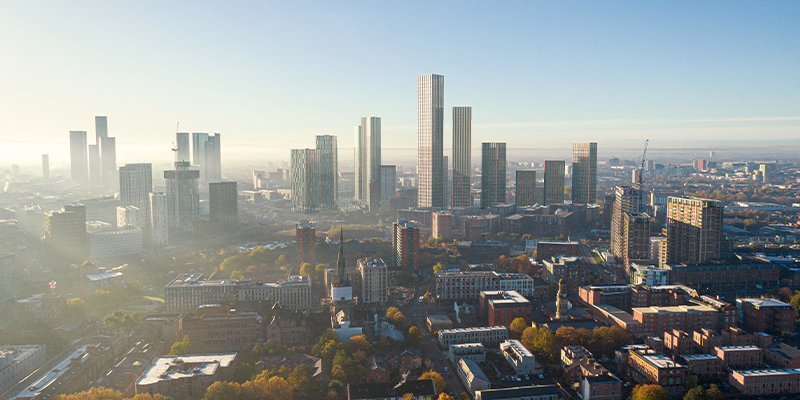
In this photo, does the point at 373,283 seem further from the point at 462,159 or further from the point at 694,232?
the point at 462,159

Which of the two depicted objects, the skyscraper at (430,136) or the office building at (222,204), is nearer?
the office building at (222,204)

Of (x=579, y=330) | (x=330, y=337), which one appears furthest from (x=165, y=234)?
(x=579, y=330)

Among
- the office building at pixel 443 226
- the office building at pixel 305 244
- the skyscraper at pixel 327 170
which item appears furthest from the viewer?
the skyscraper at pixel 327 170

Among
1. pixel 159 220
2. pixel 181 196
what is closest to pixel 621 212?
pixel 159 220

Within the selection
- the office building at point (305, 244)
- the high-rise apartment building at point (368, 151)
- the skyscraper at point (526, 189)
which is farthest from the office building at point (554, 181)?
the office building at point (305, 244)

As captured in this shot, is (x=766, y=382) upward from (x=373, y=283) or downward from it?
downward

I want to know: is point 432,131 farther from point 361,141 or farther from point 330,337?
point 330,337

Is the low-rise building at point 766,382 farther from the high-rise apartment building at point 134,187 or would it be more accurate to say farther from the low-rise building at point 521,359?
the high-rise apartment building at point 134,187

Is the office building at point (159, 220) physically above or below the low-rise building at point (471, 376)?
above
